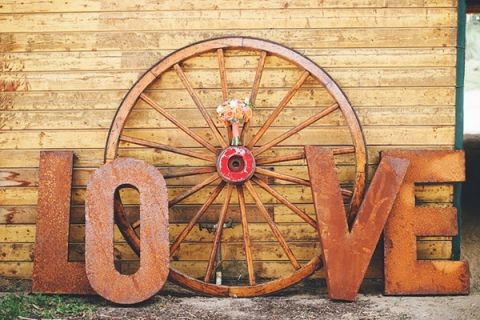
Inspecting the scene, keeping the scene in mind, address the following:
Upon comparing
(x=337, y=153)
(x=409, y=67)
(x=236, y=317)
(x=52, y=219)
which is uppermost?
(x=409, y=67)

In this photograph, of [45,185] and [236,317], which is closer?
[236,317]

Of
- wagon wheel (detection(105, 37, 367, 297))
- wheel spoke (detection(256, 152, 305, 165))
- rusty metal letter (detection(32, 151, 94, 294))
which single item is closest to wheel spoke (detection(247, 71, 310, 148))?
wagon wheel (detection(105, 37, 367, 297))

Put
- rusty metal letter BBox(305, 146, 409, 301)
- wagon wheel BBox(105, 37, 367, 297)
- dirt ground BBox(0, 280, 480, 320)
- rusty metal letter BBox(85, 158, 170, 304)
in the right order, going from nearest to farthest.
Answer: dirt ground BBox(0, 280, 480, 320)
rusty metal letter BBox(85, 158, 170, 304)
rusty metal letter BBox(305, 146, 409, 301)
wagon wheel BBox(105, 37, 367, 297)

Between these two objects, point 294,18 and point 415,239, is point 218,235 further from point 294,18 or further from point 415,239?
point 294,18

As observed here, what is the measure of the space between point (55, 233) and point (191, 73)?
5.14 feet

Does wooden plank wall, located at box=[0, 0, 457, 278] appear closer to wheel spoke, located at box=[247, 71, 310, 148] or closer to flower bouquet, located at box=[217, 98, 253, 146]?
wheel spoke, located at box=[247, 71, 310, 148]

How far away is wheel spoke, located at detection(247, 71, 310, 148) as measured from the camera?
4.43m

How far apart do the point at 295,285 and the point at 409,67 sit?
1900mm

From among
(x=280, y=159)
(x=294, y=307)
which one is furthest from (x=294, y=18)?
(x=294, y=307)

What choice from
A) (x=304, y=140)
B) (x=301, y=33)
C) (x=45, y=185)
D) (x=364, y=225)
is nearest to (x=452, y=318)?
(x=364, y=225)

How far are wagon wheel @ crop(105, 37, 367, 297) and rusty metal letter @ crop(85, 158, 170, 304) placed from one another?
24cm

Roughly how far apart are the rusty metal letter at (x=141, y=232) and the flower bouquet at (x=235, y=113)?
2.01ft

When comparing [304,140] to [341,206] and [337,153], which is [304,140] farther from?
[341,206]

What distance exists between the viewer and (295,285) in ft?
15.3
